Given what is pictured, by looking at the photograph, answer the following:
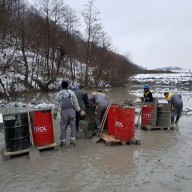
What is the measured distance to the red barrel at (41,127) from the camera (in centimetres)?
782

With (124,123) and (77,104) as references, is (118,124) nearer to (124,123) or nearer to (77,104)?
(124,123)

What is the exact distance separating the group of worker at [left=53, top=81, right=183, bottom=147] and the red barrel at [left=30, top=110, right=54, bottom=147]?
0.59 m

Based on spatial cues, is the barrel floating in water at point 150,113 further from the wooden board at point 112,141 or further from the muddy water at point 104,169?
the wooden board at point 112,141

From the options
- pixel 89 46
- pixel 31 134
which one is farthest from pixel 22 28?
pixel 31 134

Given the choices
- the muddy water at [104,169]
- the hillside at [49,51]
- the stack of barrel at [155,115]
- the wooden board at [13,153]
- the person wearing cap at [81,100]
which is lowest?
the muddy water at [104,169]

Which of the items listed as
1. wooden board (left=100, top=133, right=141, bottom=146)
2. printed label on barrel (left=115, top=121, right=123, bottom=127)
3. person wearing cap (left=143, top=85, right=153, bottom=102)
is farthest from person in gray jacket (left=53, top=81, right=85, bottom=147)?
person wearing cap (left=143, top=85, right=153, bottom=102)

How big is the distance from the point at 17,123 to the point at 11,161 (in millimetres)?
916

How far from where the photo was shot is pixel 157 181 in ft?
19.1

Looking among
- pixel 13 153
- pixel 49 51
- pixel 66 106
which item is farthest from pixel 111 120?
pixel 49 51

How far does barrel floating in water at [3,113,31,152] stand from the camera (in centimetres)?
739

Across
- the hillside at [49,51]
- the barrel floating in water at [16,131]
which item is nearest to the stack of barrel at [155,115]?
the barrel floating in water at [16,131]

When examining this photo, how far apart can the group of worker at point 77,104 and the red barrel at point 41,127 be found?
0.59 meters

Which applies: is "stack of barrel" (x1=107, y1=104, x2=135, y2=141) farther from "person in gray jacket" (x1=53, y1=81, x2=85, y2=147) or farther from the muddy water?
"person in gray jacket" (x1=53, y1=81, x2=85, y2=147)

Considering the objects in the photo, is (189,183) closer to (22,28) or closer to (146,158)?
(146,158)
